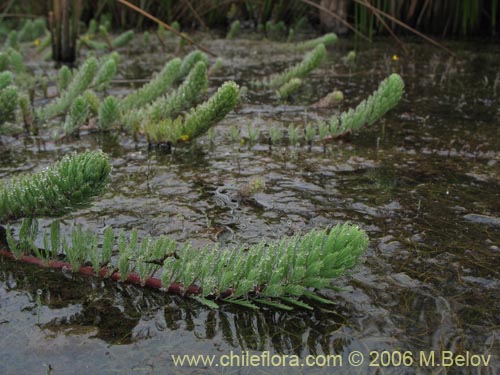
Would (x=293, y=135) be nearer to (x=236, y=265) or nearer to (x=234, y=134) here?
(x=234, y=134)

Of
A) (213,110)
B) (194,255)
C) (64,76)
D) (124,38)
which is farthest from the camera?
(124,38)

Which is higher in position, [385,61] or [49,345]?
[385,61]

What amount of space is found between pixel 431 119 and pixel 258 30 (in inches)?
205

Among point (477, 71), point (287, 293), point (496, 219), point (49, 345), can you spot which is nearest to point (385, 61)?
point (477, 71)


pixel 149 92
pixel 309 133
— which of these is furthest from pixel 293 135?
pixel 149 92

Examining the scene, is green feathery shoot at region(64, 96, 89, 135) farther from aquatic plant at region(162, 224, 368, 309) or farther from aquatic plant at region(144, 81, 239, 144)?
aquatic plant at region(162, 224, 368, 309)

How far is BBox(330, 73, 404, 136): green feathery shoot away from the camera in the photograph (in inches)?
120

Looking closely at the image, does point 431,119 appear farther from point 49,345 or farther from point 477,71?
point 49,345

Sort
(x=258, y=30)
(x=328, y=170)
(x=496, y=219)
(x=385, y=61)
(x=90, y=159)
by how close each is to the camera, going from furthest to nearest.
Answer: (x=258, y=30)
(x=385, y=61)
(x=328, y=170)
(x=496, y=219)
(x=90, y=159)

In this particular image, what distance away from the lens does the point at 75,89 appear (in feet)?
11.8

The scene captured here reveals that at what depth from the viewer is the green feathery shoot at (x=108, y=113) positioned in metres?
3.09

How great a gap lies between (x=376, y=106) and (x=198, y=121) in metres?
1.02

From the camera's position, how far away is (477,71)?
5.62m

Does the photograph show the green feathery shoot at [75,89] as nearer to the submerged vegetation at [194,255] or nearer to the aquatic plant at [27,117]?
the aquatic plant at [27,117]
